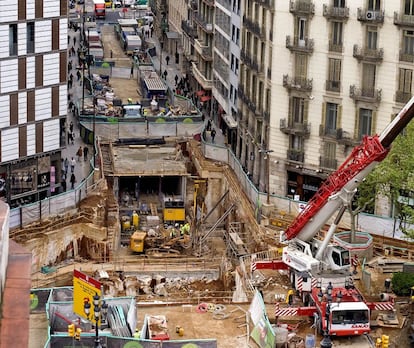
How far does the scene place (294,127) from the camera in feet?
351

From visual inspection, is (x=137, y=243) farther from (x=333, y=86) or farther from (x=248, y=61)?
(x=248, y=61)

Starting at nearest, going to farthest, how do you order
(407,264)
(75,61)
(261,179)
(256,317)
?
(256,317) → (407,264) → (261,179) → (75,61)

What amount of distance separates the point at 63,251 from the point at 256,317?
3297cm

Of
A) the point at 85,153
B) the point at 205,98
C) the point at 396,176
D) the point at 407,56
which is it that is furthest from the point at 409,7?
the point at 205,98

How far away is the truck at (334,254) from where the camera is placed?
66.9 metres

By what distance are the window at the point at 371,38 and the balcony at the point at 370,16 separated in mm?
791

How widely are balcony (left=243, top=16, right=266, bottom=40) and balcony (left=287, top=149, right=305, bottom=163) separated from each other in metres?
11.9

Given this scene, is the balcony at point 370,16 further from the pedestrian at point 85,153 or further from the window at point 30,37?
the pedestrian at point 85,153

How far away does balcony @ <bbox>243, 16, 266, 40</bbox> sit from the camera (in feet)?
367

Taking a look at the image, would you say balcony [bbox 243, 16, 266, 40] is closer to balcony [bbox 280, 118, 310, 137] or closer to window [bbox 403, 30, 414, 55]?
A: balcony [bbox 280, 118, 310, 137]

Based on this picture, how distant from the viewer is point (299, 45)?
105 metres

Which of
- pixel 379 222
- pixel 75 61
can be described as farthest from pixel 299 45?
pixel 75 61

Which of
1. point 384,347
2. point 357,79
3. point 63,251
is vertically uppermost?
point 357,79

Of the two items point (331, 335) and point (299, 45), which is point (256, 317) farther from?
point (299, 45)
